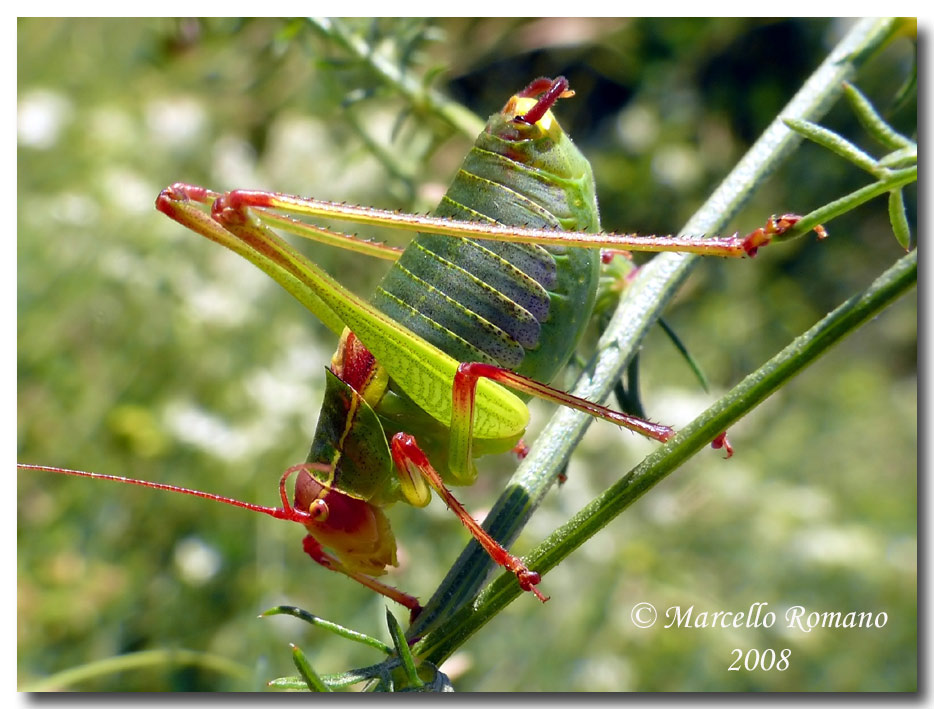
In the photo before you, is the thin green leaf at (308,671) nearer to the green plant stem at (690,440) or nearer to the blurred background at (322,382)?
the green plant stem at (690,440)

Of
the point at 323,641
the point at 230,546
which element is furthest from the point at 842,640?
the point at 230,546

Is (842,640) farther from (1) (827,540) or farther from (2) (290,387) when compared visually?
(2) (290,387)

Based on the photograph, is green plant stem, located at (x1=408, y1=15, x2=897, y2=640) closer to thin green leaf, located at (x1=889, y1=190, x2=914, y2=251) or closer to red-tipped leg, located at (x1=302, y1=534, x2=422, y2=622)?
red-tipped leg, located at (x1=302, y1=534, x2=422, y2=622)

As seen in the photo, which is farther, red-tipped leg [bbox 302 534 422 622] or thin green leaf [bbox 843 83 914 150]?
red-tipped leg [bbox 302 534 422 622]

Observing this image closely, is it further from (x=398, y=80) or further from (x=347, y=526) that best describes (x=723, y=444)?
(x=398, y=80)
